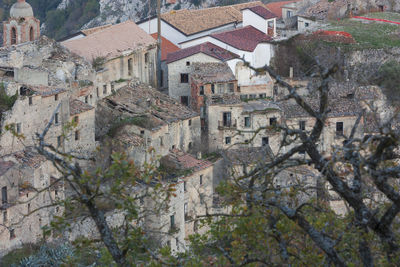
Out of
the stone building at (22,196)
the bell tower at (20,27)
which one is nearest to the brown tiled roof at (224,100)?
the bell tower at (20,27)

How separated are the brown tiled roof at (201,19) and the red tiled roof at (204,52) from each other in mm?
6228

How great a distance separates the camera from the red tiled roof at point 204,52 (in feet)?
158

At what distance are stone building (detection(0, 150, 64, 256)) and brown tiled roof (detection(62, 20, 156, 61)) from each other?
11.6 m

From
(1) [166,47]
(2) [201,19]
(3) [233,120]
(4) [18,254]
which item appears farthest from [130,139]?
(2) [201,19]

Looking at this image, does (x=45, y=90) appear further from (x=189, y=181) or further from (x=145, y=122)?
(x=189, y=181)

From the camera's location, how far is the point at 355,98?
45.6 meters

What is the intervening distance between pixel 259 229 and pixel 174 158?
23.6m

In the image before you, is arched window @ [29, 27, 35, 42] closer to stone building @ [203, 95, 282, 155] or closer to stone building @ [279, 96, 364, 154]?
stone building @ [203, 95, 282, 155]

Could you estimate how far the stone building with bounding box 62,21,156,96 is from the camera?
1785 inches

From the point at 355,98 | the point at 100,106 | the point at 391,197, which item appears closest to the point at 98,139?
the point at 100,106

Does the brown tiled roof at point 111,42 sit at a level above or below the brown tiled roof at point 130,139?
above

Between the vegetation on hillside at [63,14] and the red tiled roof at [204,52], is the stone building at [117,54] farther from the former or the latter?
the vegetation on hillside at [63,14]

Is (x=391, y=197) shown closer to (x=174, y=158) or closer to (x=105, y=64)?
(x=174, y=158)

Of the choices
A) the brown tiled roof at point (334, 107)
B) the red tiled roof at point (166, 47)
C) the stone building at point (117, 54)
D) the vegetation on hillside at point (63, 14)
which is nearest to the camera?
the brown tiled roof at point (334, 107)
